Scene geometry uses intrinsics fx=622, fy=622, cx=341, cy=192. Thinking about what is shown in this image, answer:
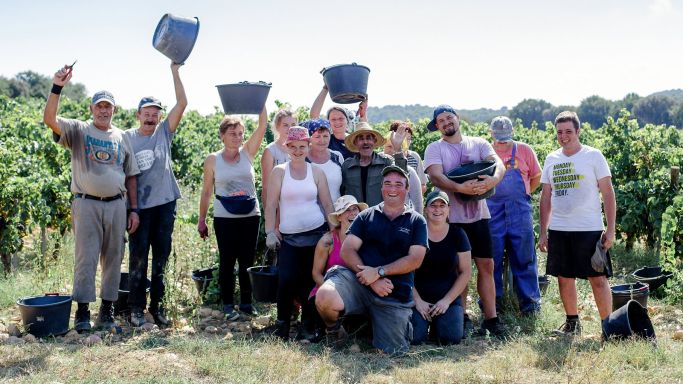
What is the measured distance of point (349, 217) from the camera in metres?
4.69

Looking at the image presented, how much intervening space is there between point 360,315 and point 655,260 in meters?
5.25

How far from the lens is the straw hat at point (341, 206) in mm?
4648

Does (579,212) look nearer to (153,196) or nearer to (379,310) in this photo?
(379,310)

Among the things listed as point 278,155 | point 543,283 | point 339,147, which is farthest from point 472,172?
point 543,283

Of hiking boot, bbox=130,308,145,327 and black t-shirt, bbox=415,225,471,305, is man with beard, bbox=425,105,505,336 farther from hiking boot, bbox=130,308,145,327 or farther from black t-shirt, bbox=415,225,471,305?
hiking boot, bbox=130,308,145,327

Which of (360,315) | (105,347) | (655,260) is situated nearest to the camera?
(105,347)

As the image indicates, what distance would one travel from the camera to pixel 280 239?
4.89 meters

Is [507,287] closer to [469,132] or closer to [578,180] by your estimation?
[578,180]

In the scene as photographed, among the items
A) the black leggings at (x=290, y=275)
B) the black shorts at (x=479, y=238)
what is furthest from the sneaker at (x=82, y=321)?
the black shorts at (x=479, y=238)

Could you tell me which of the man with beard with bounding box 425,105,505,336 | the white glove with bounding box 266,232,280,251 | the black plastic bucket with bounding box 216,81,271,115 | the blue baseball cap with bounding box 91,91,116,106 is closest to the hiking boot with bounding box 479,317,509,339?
the man with beard with bounding box 425,105,505,336

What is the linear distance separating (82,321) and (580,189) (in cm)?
399

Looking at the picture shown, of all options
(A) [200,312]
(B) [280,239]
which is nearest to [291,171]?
(B) [280,239]

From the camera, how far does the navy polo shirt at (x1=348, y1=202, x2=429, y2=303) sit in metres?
4.49

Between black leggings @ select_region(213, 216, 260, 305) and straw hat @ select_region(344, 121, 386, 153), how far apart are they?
3.58 feet
